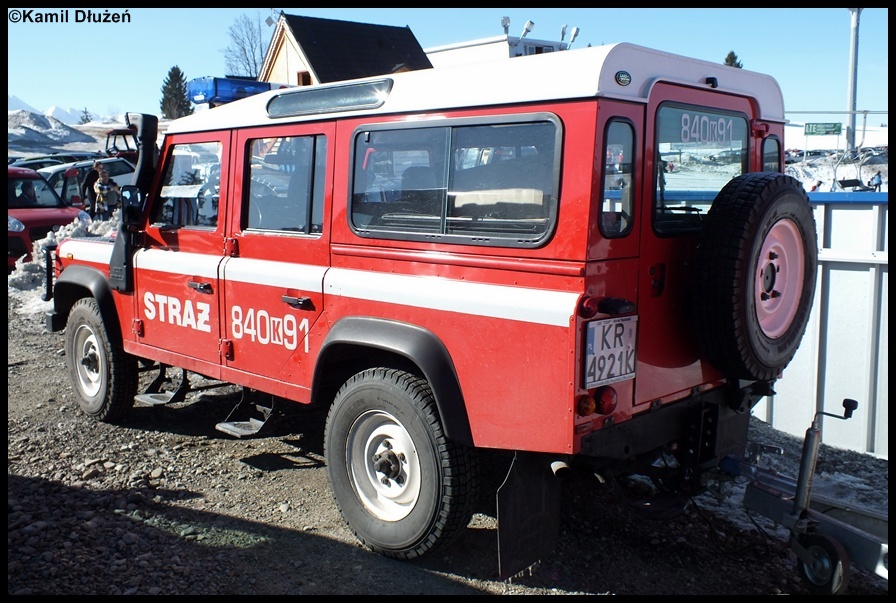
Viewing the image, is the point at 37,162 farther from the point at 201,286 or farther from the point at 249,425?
the point at 249,425

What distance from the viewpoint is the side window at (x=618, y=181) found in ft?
10.9

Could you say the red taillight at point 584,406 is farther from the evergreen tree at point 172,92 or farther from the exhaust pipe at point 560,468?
the evergreen tree at point 172,92

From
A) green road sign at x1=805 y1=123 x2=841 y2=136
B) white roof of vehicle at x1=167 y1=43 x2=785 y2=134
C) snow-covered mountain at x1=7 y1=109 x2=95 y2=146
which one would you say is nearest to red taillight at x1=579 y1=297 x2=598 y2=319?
white roof of vehicle at x1=167 y1=43 x2=785 y2=134

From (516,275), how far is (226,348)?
7.28 ft

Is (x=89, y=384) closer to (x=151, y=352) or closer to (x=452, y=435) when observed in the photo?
(x=151, y=352)

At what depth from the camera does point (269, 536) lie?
425 cm

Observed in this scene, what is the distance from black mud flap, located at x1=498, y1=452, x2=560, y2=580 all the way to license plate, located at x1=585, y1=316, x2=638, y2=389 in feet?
1.75

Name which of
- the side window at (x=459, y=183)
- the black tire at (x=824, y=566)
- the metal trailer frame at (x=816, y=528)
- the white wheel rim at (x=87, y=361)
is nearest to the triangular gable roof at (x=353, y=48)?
the white wheel rim at (x=87, y=361)

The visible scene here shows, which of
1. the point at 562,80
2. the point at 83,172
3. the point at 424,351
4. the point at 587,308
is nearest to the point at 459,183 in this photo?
the point at 562,80

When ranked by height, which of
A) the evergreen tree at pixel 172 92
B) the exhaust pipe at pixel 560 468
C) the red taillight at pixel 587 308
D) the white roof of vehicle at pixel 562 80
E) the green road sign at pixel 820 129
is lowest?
the exhaust pipe at pixel 560 468

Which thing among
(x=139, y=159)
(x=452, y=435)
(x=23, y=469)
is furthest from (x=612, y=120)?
(x=23, y=469)

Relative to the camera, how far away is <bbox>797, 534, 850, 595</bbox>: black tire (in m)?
3.50

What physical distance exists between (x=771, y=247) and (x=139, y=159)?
4097 millimetres

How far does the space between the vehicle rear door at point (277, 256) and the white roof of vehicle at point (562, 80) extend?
0.30 metres
